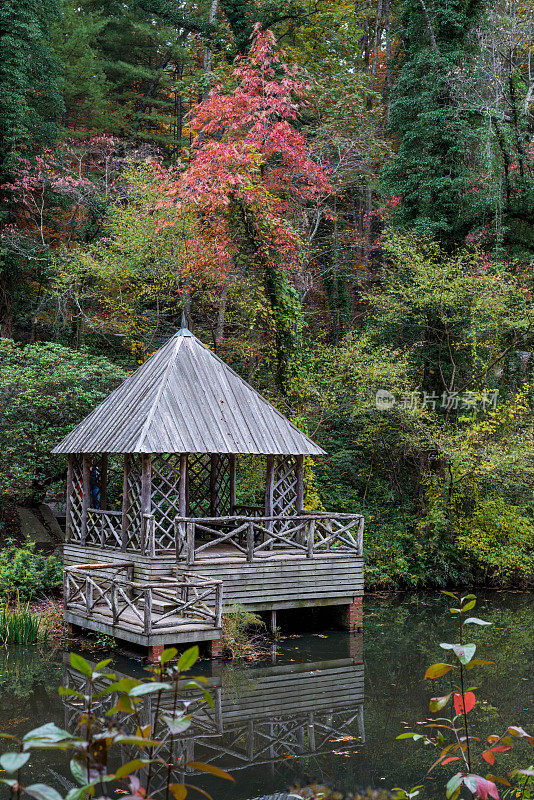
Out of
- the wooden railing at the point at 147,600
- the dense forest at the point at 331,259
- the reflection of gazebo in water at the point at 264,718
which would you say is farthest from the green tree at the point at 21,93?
the reflection of gazebo in water at the point at 264,718

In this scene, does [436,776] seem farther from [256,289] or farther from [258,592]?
[256,289]

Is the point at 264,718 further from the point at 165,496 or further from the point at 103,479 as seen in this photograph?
the point at 103,479

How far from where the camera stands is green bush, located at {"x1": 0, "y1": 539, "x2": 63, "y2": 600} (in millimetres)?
14594

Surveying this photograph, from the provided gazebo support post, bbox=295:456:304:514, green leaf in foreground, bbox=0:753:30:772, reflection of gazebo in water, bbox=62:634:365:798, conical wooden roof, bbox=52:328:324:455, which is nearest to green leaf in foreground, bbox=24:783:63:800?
green leaf in foreground, bbox=0:753:30:772

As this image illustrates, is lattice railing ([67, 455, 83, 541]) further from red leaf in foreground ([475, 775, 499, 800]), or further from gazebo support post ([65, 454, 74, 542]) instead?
red leaf in foreground ([475, 775, 499, 800])

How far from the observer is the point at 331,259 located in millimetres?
26438

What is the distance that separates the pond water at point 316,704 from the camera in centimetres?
721

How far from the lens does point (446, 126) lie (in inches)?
869

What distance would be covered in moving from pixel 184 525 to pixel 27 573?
3.62m

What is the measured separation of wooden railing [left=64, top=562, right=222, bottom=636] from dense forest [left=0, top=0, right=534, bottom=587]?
160 inches

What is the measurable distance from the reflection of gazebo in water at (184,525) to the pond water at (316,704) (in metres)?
0.87

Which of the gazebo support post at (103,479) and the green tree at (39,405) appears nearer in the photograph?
the gazebo support post at (103,479)

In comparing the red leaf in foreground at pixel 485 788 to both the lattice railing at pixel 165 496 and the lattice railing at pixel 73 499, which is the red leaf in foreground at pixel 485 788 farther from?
the lattice railing at pixel 73 499

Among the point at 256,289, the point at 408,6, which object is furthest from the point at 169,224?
the point at 408,6
